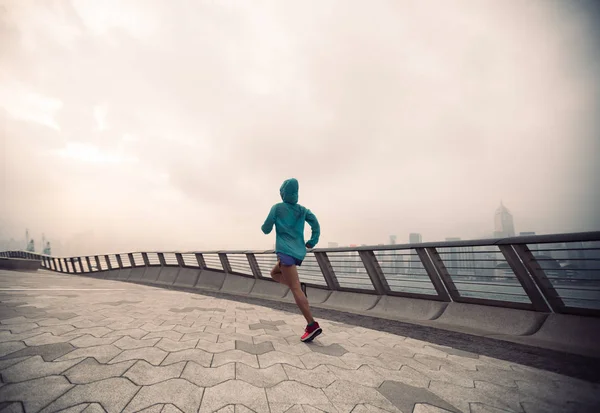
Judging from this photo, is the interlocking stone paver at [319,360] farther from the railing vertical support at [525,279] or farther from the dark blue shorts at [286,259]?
the railing vertical support at [525,279]

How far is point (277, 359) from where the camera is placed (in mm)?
2359

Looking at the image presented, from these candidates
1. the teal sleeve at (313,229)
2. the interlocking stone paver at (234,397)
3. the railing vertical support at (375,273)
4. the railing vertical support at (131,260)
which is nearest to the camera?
the interlocking stone paver at (234,397)

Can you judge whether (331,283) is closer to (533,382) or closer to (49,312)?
(533,382)

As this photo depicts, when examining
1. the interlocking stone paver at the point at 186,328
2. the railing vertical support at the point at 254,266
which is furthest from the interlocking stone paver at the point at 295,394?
the railing vertical support at the point at 254,266

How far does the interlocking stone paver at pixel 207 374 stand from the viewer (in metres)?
1.79

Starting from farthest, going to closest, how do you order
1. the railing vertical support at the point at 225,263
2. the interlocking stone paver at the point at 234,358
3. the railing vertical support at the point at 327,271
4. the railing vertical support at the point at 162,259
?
the railing vertical support at the point at 162,259
the railing vertical support at the point at 225,263
the railing vertical support at the point at 327,271
the interlocking stone paver at the point at 234,358

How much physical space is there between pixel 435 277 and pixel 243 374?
3.74 m

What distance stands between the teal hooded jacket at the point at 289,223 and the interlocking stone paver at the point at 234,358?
3.95 ft

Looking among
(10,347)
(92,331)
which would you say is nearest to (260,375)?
(92,331)

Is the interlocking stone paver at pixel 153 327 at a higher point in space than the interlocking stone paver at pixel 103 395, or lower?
lower

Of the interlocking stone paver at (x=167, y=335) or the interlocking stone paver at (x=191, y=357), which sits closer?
the interlocking stone paver at (x=191, y=357)

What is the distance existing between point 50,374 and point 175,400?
3.27 ft

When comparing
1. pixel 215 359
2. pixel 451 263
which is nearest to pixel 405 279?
pixel 451 263

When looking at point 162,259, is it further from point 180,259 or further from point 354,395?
point 354,395
